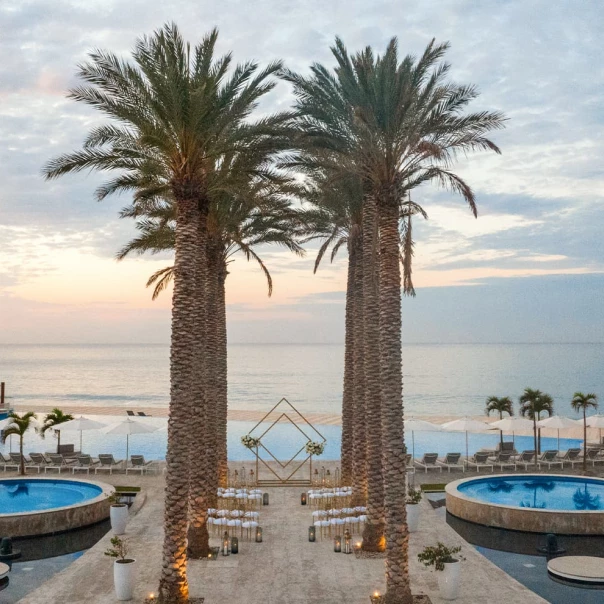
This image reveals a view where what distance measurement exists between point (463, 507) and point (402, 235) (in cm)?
948

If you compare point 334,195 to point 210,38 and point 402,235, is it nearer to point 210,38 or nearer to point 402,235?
point 402,235

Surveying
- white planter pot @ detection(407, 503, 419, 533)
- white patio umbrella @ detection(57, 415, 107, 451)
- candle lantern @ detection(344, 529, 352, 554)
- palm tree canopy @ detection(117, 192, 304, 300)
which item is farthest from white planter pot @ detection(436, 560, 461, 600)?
white patio umbrella @ detection(57, 415, 107, 451)

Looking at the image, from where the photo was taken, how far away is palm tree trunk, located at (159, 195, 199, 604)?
1294 centimetres

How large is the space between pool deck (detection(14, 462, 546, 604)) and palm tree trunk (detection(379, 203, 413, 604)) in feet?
3.22

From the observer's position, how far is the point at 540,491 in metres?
24.4

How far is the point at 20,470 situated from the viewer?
2658 cm

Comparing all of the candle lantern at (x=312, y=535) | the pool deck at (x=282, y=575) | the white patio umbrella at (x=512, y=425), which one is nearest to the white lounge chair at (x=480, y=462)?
the white patio umbrella at (x=512, y=425)

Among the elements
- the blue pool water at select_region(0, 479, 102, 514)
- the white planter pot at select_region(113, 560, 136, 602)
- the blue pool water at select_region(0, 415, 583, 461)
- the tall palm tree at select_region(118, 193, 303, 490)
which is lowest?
the blue pool water at select_region(0, 415, 583, 461)

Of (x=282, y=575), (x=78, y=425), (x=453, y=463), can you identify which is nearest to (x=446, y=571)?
(x=282, y=575)

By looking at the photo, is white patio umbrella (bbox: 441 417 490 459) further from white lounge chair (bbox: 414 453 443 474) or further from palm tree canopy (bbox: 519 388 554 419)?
palm tree canopy (bbox: 519 388 554 419)

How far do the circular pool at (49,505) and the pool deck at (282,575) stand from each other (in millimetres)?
1933

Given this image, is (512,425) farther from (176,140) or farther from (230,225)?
(176,140)

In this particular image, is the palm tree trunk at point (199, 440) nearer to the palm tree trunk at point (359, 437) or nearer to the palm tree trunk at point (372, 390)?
the palm tree trunk at point (372, 390)

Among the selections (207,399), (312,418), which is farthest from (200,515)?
(312,418)
